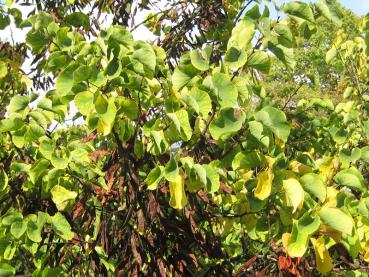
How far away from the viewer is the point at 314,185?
65.5 inches

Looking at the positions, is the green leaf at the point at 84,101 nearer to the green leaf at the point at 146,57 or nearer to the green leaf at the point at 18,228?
the green leaf at the point at 146,57

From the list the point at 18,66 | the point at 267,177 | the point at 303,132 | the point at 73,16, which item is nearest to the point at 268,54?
the point at 267,177

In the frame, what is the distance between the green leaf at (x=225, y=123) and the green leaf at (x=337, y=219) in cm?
38

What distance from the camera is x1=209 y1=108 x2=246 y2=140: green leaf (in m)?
1.60

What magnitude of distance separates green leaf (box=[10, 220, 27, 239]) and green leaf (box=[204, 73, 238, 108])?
79 centimetres

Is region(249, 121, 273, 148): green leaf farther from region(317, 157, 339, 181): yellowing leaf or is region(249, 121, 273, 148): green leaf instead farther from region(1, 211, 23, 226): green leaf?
region(1, 211, 23, 226): green leaf

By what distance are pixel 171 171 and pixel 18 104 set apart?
2.10 feet

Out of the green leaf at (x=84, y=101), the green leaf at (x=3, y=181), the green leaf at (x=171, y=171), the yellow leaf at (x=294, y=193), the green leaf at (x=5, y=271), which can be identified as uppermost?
the yellow leaf at (x=294, y=193)

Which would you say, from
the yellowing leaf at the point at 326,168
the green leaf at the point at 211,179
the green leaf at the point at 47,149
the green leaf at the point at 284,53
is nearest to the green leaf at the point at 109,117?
the green leaf at the point at 47,149

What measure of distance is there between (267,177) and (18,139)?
0.87 meters

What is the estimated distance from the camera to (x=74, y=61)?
5.61 ft

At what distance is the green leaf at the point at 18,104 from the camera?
70.7 inches

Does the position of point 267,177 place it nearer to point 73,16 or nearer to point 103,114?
point 103,114

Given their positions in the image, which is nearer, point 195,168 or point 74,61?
point 195,168
